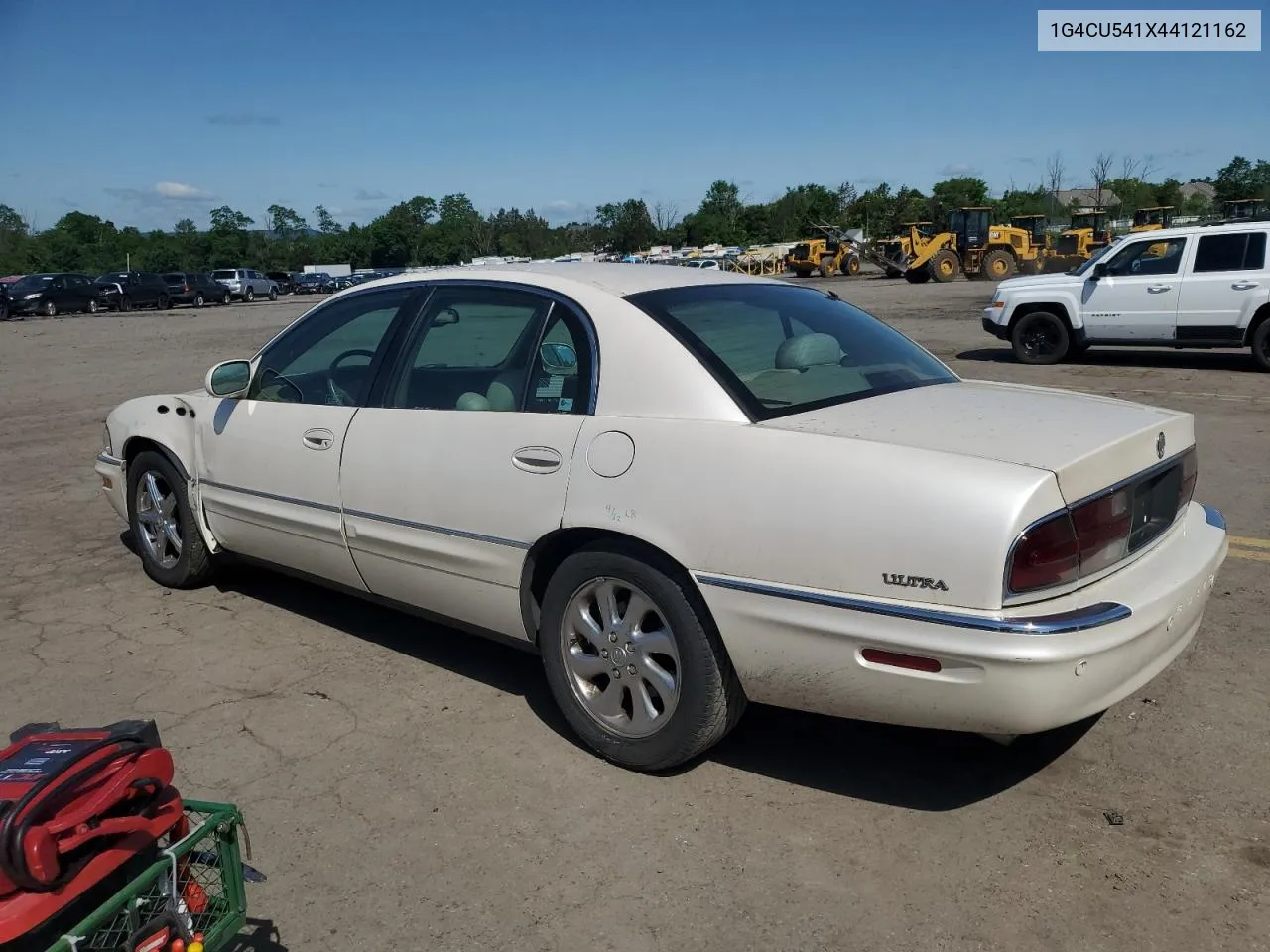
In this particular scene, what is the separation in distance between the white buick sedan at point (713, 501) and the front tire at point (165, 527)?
0.54m

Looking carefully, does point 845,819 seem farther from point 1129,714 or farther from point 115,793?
point 115,793

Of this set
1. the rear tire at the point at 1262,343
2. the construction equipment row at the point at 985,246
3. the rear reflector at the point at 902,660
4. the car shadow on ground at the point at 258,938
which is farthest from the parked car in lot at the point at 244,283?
the rear reflector at the point at 902,660

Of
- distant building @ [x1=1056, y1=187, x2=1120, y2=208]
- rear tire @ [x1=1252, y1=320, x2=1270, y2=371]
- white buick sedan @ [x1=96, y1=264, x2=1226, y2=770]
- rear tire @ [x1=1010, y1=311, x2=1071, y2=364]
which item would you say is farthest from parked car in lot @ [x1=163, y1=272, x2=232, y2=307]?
distant building @ [x1=1056, y1=187, x2=1120, y2=208]

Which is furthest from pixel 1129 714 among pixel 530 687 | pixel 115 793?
pixel 115 793

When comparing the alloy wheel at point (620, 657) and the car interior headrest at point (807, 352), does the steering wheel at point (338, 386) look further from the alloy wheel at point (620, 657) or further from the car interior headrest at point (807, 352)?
the car interior headrest at point (807, 352)

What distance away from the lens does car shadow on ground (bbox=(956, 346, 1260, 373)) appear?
13.3 m

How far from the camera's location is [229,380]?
15.2 ft

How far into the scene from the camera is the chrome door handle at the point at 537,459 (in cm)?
342

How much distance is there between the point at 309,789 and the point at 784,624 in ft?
5.39

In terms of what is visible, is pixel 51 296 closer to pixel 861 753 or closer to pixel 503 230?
pixel 861 753

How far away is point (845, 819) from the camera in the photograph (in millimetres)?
3137

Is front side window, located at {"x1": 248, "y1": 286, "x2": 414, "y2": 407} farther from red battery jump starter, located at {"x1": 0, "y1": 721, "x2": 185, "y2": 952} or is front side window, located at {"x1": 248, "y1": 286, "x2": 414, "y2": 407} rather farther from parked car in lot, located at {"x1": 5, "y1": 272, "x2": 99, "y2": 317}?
parked car in lot, located at {"x1": 5, "y1": 272, "x2": 99, "y2": 317}

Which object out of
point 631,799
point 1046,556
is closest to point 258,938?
point 631,799

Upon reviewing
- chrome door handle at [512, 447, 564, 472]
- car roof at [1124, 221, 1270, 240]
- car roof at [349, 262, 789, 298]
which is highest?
car roof at [349, 262, 789, 298]
